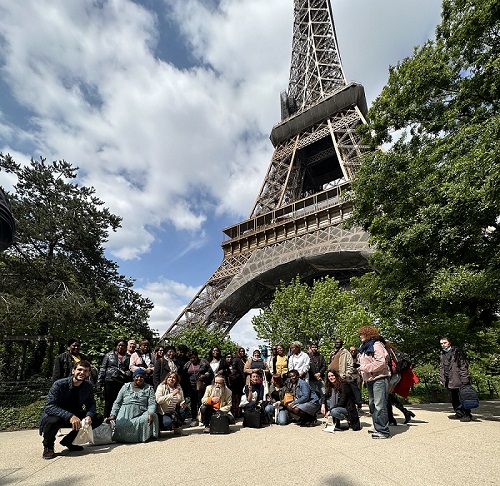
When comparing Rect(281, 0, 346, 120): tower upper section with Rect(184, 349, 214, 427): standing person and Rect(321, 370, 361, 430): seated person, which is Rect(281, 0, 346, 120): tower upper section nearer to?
Rect(184, 349, 214, 427): standing person

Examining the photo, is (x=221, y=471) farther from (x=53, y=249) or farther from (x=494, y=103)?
(x=53, y=249)

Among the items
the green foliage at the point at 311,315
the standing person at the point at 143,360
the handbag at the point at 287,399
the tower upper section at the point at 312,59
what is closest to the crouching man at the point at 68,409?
the standing person at the point at 143,360

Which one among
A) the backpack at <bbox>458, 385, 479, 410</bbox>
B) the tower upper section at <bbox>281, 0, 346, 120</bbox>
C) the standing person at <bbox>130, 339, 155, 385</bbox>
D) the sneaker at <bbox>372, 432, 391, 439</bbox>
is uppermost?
the tower upper section at <bbox>281, 0, 346, 120</bbox>

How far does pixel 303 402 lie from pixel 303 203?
19.5 metres

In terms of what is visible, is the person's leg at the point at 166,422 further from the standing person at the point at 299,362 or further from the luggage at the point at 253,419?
the standing person at the point at 299,362

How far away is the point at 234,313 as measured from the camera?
2334cm

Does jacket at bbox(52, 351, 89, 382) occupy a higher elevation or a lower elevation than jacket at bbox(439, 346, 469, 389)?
higher

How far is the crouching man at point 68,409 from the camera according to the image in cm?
388

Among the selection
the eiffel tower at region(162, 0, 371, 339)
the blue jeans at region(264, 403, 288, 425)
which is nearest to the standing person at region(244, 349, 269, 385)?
the blue jeans at region(264, 403, 288, 425)

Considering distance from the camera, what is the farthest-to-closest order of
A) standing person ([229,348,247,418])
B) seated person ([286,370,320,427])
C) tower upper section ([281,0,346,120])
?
tower upper section ([281,0,346,120]) < standing person ([229,348,247,418]) < seated person ([286,370,320,427])

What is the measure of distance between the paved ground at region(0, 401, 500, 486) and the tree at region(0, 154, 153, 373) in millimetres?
6211

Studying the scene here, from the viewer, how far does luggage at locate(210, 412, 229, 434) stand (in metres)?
5.15

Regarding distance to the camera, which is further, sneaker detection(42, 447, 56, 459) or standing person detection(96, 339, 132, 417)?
standing person detection(96, 339, 132, 417)

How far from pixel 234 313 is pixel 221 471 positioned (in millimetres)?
20439
